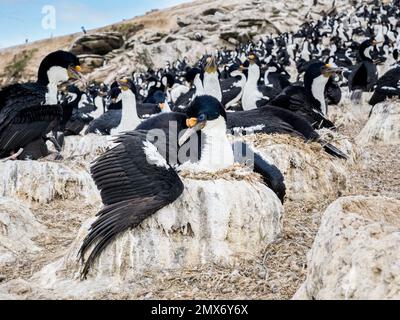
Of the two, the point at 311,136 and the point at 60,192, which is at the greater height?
the point at 311,136

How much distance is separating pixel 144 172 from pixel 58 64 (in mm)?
4463

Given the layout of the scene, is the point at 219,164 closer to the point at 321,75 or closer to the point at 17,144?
the point at 17,144

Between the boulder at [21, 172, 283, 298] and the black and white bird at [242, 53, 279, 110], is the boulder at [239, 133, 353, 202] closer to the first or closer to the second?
the boulder at [21, 172, 283, 298]

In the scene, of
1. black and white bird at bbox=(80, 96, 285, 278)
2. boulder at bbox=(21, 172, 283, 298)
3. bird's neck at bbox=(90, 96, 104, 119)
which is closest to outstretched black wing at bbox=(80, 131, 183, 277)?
black and white bird at bbox=(80, 96, 285, 278)

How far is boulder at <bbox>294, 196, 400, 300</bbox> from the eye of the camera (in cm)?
261

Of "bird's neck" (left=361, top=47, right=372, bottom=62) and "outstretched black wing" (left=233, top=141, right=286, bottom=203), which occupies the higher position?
"bird's neck" (left=361, top=47, right=372, bottom=62)

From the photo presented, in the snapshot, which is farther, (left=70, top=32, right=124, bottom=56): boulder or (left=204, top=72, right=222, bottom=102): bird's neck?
(left=70, top=32, right=124, bottom=56): boulder

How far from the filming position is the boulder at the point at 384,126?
413 inches

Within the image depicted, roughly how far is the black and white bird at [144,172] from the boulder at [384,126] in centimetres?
560

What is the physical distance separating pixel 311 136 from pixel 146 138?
2.89 metres

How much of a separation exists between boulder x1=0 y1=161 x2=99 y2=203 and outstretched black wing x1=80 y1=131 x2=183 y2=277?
3147mm

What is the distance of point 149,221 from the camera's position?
174 inches
